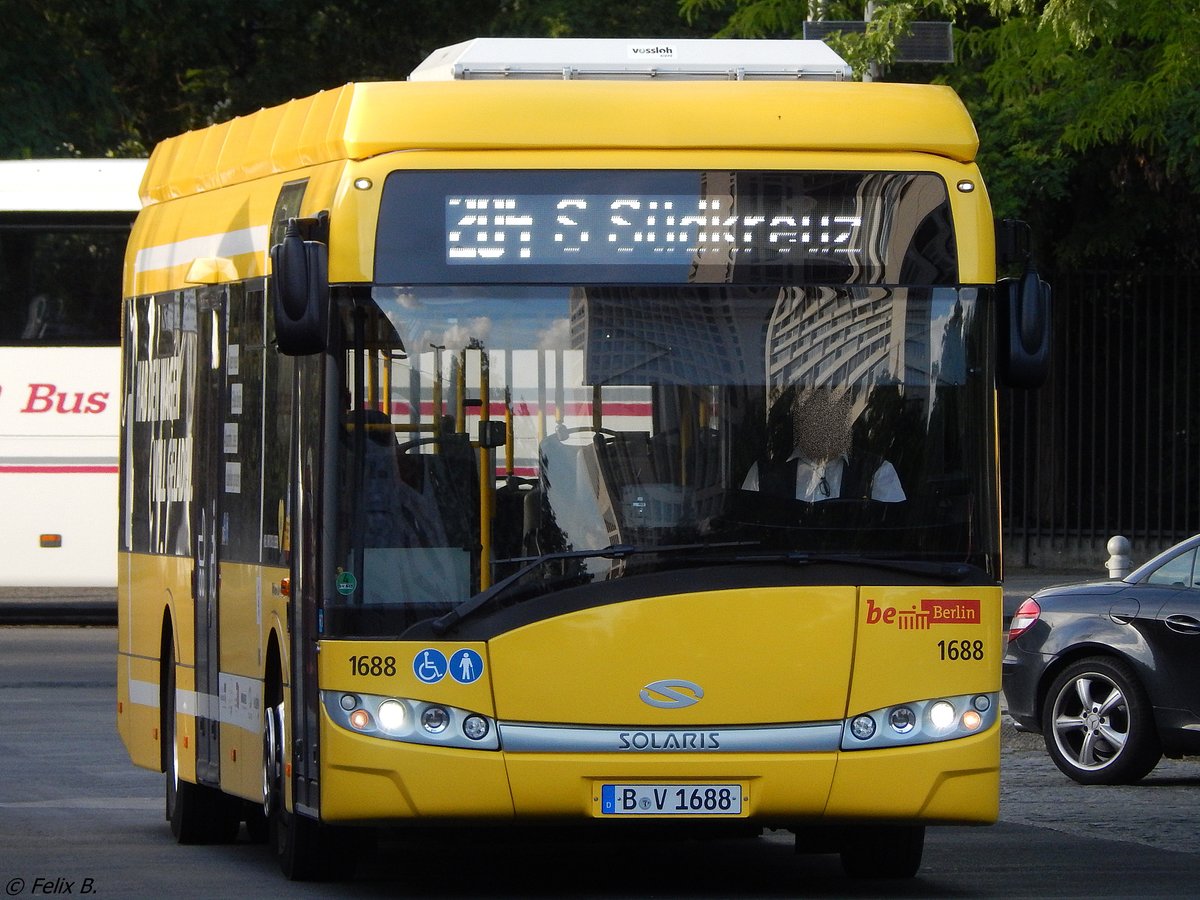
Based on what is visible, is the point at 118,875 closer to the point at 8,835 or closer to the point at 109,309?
the point at 8,835

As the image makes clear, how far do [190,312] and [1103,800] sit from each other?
5.22 m

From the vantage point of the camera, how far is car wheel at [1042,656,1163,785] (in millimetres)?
13359

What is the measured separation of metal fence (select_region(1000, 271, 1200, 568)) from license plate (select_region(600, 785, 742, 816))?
19.3 m

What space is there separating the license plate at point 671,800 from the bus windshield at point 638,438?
0.72 m

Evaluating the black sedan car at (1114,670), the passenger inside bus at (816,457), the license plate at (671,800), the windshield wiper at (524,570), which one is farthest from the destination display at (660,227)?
the black sedan car at (1114,670)

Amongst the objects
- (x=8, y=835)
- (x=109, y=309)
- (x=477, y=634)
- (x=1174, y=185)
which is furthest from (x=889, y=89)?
(x=1174, y=185)

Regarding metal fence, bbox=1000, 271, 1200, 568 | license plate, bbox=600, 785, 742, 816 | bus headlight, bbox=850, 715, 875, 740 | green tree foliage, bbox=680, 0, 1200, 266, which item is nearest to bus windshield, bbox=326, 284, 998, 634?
bus headlight, bbox=850, 715, 875, 740

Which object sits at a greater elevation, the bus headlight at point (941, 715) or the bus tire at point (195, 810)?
the bus headlight at point (941, 715)

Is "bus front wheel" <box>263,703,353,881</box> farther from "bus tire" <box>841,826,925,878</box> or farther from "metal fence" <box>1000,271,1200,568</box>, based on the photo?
"metal fence" <box>1000,271,1200,568</box>

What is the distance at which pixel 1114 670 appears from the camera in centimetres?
1352

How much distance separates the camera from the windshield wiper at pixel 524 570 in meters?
8.48

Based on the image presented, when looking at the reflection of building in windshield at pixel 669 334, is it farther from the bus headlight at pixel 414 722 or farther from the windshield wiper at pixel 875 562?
the bus headlight at pixel 414 722

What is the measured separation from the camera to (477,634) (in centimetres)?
848

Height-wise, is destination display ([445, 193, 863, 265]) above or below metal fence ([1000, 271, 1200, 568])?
above
